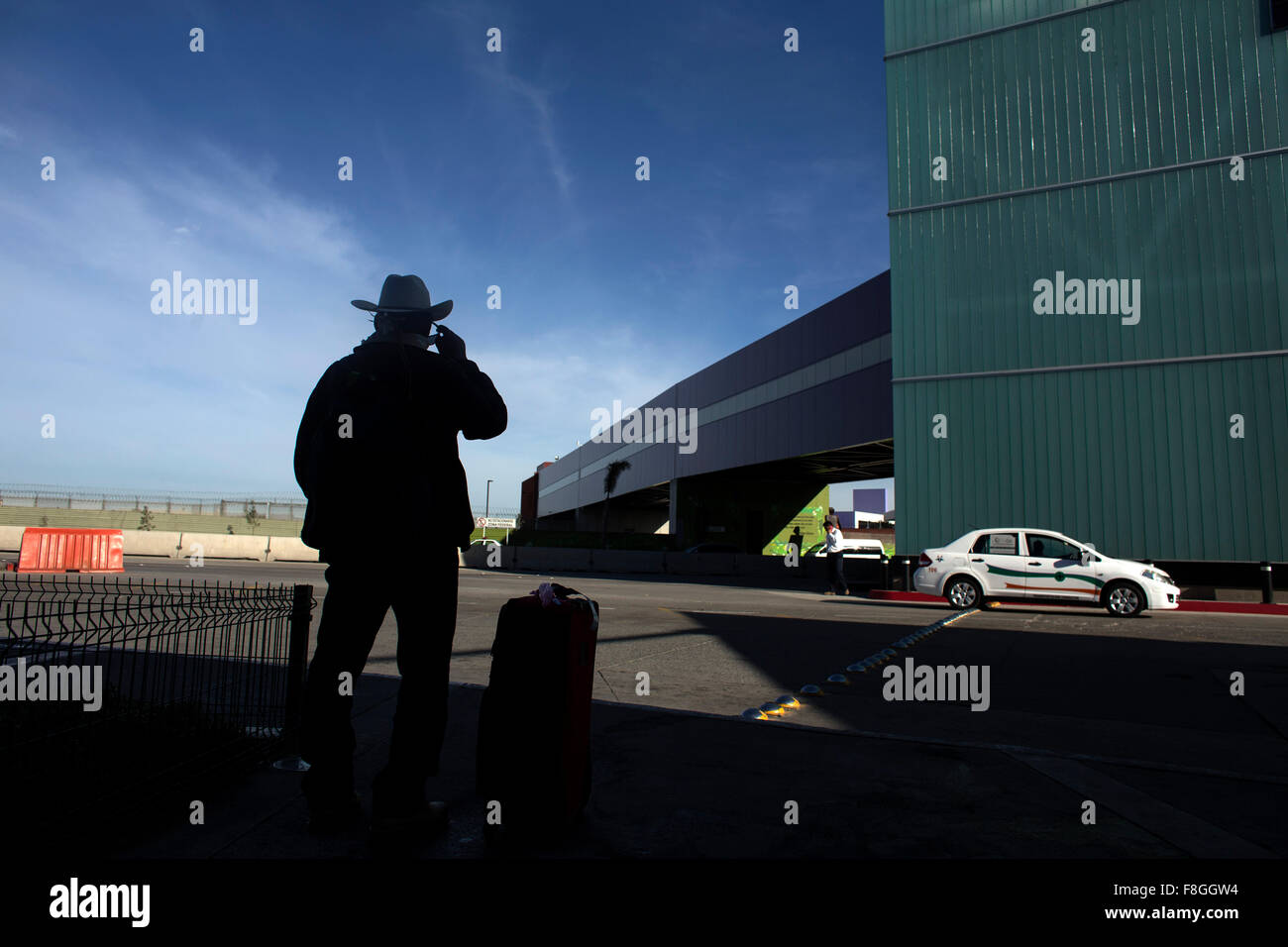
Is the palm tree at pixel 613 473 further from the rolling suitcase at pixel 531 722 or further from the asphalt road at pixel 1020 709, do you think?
the rolling suitcase at pixel 531 722

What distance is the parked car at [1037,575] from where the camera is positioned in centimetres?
1363

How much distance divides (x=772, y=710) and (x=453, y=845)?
306 cm

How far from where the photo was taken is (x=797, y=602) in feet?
52.3

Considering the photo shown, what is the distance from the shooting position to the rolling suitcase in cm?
256

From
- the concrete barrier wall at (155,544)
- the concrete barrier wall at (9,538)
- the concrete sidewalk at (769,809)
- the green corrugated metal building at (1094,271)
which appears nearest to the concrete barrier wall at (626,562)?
the green corrugated metal building at (1094,271)

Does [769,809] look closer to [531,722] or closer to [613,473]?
[531,722]

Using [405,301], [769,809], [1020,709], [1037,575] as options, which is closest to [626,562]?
[1037,575]

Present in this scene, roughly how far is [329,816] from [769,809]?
5.30 feet

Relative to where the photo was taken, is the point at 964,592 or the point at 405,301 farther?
the point at 964,592

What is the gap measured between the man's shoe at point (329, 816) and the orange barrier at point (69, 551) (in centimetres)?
2157

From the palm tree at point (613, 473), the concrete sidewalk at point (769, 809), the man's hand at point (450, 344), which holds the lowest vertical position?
the concrete sidewalk at point (769, 809)

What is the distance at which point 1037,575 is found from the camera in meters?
14.4
